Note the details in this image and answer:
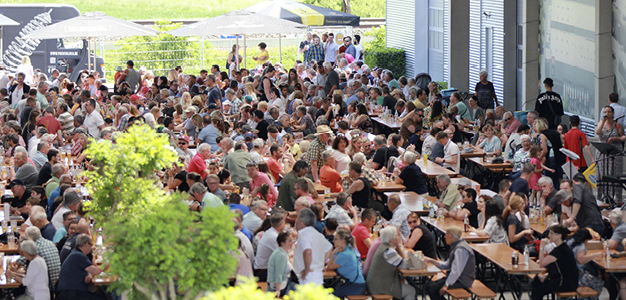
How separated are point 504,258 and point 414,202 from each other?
9.50ft

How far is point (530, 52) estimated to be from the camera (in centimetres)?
2278

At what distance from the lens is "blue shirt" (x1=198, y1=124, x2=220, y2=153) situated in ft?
57.8

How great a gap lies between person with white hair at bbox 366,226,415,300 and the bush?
76.5 feet

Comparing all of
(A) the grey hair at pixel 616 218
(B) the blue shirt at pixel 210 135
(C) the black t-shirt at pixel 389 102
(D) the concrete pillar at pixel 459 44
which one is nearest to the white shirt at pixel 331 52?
(D) the concrete pillar at pixel 459 44

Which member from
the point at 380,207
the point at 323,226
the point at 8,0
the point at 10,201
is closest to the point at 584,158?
the point at 380,207

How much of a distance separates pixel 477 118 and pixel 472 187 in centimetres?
634

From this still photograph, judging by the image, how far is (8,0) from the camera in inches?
2415

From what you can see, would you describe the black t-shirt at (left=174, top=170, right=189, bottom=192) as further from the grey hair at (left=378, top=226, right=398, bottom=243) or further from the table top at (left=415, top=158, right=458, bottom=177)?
the grey hair at (left=378, top=226, right=398, bottom=243)

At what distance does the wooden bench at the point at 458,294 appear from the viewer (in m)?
11.1

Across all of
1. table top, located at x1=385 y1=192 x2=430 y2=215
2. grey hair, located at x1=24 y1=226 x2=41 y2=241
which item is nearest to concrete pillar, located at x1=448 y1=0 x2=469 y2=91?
table top, located at x1=385 y1=192 x2=430 y2=215

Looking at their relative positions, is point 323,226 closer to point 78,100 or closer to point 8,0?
point 78,100

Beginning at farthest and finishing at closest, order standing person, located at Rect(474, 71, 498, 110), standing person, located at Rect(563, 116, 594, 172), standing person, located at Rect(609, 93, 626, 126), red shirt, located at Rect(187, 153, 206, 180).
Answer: standing person, located at Rect(474, 71, 498, 110) < standing person, located at Rect(609, 93, 626, 126) < standing person, located at Rect(563, 116, 594, 172) < red shirt, located at Rect(187, 153, 206, 180)

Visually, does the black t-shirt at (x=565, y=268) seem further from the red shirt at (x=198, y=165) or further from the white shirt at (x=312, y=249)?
the red shirt at (x=198, y=165)

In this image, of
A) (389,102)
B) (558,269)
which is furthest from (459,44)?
(558,269)
